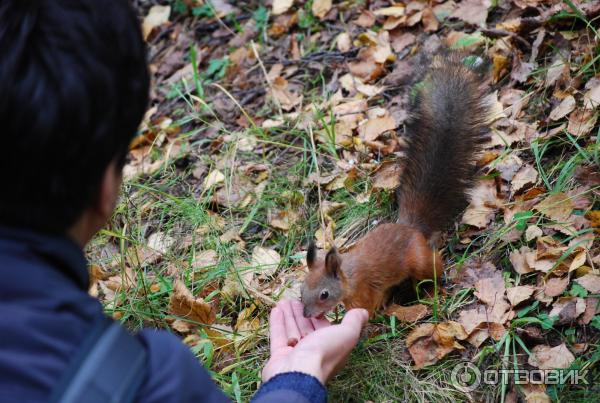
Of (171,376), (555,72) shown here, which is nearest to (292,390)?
(171,376)

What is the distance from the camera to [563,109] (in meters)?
2.69

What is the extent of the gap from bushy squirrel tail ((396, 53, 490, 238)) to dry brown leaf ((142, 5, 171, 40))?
260cm

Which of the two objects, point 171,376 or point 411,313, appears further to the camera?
point 411,313

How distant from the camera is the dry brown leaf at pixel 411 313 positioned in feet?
7.78

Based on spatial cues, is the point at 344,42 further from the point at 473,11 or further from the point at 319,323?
the point at 319,323

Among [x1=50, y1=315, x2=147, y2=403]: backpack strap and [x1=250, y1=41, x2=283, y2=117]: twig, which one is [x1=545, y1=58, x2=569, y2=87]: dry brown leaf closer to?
[x1=250, y1=41, x2=283, y2=117]: twig

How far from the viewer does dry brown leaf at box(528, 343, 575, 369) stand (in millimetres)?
1952

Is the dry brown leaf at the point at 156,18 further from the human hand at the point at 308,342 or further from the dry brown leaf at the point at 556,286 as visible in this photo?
the dry brown leaf at the point at 556,286

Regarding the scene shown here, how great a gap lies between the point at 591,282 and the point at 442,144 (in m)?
0.79

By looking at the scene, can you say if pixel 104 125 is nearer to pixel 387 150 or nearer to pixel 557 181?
pixel 557 181

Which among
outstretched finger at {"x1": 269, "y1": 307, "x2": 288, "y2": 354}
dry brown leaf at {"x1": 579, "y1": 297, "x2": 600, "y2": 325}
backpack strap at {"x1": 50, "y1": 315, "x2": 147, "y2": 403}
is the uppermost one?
backpack strap at {"x1": 50, "y1": 315, "x2": 147, "y2": 403}

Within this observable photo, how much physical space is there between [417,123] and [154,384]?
73.2 inches

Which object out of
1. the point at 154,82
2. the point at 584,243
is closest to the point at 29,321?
the point at 584,243

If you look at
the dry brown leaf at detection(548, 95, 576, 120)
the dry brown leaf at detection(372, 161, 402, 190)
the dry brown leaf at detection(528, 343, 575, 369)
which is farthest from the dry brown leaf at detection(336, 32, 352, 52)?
the dry brown leaf at detection(528, 343, 575, 369)
